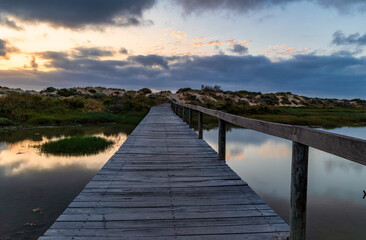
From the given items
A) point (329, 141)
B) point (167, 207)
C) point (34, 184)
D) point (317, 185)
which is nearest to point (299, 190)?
point (329, 141)

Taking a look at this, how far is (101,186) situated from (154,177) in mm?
817

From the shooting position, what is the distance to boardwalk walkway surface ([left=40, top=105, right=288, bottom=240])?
91.7 inches

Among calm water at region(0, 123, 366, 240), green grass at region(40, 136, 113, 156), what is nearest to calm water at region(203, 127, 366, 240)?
calm water at region(0, 123, 366, 240)

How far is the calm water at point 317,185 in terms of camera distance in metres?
4.66

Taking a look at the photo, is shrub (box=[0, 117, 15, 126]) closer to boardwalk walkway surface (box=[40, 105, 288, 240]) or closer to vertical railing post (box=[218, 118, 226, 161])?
boardwalk walkway surface (box=[40, 105, 288, 240])

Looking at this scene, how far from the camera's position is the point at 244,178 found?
300 inches

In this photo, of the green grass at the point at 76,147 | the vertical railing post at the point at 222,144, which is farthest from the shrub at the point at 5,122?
the vertical railing post at the point at 222,144

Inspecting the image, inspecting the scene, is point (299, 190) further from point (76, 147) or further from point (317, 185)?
point (76, 147)

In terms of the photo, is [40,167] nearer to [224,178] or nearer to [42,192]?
[42,192]

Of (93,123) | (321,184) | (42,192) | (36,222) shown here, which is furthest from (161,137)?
(93,123)

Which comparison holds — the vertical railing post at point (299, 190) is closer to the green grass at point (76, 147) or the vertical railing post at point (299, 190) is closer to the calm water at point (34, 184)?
the calm water at point (34, 184)

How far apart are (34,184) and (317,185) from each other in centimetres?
767

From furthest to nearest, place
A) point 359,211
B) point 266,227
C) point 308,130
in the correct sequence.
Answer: point 359,211 < point 266,227 < point 308,130

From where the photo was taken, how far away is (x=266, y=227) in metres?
2.44
